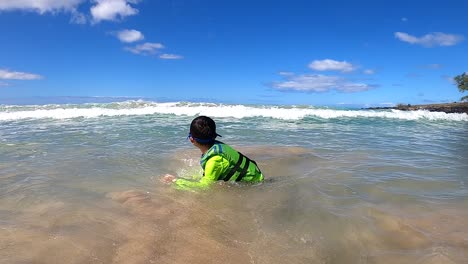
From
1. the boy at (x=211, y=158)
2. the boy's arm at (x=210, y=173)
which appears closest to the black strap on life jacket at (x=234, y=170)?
the boy at (x=211, y=158)

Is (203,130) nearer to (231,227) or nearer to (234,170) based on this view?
(234,170)

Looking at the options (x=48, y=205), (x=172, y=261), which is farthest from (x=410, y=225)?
(x=48, y=205)

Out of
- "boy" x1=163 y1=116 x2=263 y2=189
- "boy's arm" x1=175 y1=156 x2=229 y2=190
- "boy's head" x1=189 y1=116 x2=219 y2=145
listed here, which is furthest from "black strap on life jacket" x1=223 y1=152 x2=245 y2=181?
"boy's head" x1=189 y1=116 x2=219 y2=145

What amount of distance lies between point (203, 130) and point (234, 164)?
62cm

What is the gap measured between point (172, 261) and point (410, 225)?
2493mm

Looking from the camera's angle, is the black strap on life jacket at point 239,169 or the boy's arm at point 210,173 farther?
the black strap on life jacket at point 239,169

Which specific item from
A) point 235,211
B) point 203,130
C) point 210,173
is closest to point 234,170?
point 210,173

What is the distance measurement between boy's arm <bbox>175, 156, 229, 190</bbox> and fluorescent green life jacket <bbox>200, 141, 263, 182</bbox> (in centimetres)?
6

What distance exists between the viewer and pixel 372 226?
3.74m

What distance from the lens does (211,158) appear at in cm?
465

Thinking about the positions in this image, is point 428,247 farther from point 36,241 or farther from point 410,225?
point 36,241

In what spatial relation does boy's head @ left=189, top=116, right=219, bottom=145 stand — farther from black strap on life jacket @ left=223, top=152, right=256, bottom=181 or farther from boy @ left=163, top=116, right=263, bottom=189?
black strap on life jacket @ left=223, top=152, right=256, bottom=181

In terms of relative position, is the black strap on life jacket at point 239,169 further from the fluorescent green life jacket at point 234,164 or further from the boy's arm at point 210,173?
the boy's arm at point 210,173

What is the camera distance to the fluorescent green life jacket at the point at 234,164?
4625mm
